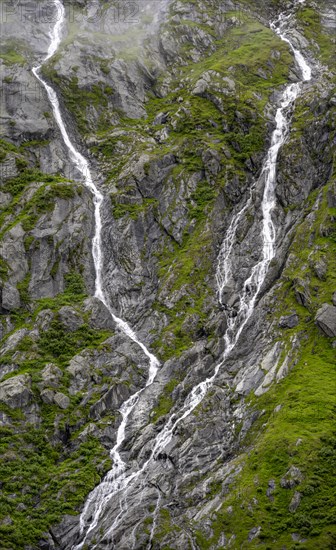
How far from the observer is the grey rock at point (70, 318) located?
60.5 m

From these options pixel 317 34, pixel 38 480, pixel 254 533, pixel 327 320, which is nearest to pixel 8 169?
pixel 38 480

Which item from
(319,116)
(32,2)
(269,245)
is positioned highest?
(32,2)

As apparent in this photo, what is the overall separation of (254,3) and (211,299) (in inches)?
3034

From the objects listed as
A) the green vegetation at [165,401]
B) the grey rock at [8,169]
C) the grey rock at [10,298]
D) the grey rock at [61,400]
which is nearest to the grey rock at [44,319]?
the grey rock at [10,298]

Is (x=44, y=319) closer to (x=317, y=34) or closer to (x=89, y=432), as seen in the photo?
(x=89, y=432)

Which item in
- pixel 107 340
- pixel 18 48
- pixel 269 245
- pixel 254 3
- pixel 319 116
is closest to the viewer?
pixel 107 340

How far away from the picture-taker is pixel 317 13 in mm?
110375

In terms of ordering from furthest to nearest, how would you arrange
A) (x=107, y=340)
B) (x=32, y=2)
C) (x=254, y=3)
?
1. (x=254, y=3)
2. (x=32, y=2)
3. (x=107, y=340)

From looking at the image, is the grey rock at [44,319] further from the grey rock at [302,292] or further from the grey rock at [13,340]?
the grey rock at [302,292]

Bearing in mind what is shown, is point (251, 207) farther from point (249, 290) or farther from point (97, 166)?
point (97, 166)

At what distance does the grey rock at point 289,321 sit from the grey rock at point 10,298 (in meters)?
26.8

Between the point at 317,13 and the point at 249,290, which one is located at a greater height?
the point at 317,13

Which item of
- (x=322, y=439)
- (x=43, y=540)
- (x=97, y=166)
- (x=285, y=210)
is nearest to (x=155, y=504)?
(x=43, y=540)

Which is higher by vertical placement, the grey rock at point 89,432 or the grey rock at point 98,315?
the grey rock at point 98,315
